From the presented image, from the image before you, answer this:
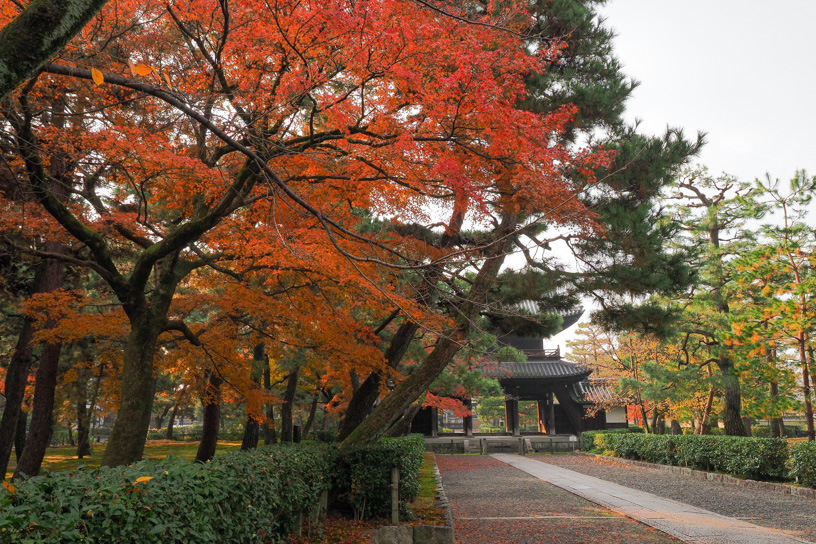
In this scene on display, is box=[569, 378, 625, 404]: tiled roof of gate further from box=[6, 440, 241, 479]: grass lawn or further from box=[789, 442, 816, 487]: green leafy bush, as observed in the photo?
box=[6, 440, 241, 479]: grass lawn

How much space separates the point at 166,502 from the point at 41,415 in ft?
34.9

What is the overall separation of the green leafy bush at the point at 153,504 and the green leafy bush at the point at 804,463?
11754 mm

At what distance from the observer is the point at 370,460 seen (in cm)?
850

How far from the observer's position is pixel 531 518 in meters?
9.22

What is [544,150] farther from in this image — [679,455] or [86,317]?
[679,455]

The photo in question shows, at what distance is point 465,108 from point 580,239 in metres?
3.58

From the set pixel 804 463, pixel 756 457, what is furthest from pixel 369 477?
pixel 756 457

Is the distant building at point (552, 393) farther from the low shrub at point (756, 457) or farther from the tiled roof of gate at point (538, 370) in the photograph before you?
the low shrub at point (756, 457)

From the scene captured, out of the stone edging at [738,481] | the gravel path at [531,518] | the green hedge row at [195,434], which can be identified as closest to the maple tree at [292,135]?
the gravel path at [531,518]

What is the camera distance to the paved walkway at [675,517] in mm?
7227

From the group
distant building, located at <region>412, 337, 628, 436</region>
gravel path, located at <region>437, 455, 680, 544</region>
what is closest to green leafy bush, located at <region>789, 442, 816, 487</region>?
gravel path, located at <region>437, 455, 680, 544</region>

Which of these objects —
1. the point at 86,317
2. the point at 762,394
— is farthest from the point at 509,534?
the point at 762,394

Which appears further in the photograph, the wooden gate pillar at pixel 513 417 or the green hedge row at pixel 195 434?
the green hedge row at pixel 195 434

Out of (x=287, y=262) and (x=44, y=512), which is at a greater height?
(x=287, y=262)
